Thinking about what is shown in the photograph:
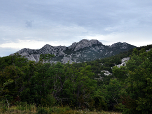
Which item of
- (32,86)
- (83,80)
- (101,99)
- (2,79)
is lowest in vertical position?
(101,99)

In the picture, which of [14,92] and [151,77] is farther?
[14,92]

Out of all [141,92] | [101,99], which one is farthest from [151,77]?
[101,99]

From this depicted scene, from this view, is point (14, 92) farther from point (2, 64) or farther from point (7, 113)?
point (2, 64)

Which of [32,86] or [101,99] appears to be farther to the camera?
[101,99]

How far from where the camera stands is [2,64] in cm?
2220

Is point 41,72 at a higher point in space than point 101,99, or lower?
higher

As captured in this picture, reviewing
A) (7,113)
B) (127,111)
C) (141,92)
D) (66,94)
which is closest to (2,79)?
(7,113)

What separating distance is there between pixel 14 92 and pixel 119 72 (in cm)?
2325

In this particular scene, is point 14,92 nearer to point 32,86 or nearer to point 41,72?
point 32,86

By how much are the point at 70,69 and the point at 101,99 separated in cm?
1468

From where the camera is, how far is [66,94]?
2477 cm

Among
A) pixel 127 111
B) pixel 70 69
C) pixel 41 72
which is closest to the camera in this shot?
pixel 127 111

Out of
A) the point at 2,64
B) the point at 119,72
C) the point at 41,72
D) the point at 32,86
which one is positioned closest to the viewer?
the point at 32,86

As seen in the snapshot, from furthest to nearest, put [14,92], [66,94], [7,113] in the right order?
[66,94], [14,92], [7,113]
